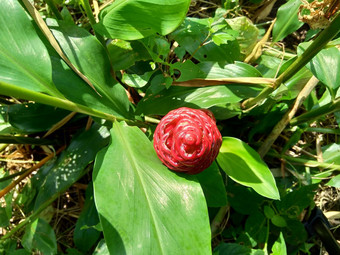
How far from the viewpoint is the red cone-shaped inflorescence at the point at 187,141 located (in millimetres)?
530

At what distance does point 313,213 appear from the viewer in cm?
98

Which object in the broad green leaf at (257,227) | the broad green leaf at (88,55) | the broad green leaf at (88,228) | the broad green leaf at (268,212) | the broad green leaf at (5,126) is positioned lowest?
the broad green leaf at (257,227)

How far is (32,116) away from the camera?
2.86 feet

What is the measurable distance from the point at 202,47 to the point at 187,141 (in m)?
0.39

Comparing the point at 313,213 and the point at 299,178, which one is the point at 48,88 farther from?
the point at 313,213

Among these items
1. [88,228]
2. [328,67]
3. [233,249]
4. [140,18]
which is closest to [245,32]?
[328,67]

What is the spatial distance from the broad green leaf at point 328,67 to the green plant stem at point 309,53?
89 mm

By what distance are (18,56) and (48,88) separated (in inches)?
3.4

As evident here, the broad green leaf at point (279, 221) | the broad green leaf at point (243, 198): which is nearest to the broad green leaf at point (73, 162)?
the broad green leaf at point (243, 198)

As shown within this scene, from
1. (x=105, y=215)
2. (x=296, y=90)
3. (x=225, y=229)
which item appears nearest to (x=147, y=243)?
(x=105, y=215)

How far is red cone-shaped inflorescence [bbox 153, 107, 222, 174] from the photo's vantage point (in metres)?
0.53

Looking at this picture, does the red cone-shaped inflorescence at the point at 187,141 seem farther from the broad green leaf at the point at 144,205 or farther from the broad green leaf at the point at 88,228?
the broad green leaf at the point at 88,228

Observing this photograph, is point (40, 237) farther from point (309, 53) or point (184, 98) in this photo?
point (309, 53)

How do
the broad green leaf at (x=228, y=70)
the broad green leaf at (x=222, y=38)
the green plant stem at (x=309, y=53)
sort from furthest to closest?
1. the broad green leaf at (x=228, y=70)
2. the broad green leaf at (x=222, y=38)
3. the green plant stem at (x=309, y=53)
